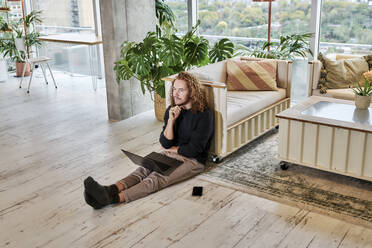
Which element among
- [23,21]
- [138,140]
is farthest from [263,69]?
[23,21]

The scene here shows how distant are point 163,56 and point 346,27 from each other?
89.1 inches

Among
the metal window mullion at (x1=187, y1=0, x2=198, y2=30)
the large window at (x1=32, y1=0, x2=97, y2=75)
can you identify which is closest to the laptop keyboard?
the metal window mullion at (x1=187, y1=0, x2=198, y2=30)

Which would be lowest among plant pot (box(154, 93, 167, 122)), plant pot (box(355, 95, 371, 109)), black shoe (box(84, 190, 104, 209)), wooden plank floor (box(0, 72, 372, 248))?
wooden plank floor (box(0, 72, 372, 248))

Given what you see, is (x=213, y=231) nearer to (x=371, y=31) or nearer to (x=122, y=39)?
(x=122, y=39)

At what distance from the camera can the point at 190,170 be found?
3.58 m

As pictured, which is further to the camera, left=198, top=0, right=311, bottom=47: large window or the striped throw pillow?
left=198, top=0, right=311, bottom=47: large window

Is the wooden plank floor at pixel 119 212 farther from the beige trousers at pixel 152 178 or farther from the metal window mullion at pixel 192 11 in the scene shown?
the metal window mullion at pixel 192 11

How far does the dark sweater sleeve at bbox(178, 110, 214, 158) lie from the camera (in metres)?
3.56

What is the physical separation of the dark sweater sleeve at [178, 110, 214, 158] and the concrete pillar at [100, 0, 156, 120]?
178 cm

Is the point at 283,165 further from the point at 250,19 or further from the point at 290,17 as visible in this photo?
the point at 250,19

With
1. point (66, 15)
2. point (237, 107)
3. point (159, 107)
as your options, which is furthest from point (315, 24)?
point (66, 15)

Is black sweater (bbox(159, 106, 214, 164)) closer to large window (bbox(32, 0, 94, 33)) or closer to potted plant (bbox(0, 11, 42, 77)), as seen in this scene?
large window (bbox(32, 0, 94, 33))

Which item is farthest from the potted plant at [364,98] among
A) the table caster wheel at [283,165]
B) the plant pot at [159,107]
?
the plant pot at [159,107]

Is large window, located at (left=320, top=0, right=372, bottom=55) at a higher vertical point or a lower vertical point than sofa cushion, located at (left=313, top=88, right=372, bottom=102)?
higher
